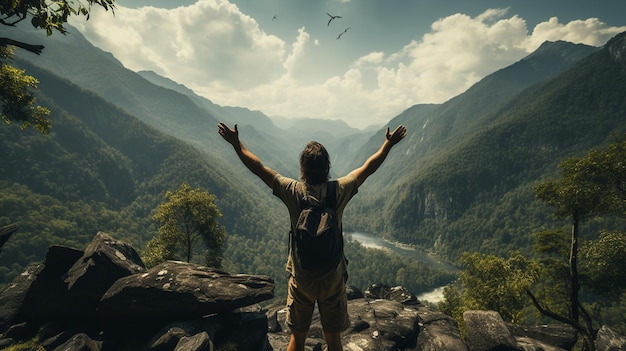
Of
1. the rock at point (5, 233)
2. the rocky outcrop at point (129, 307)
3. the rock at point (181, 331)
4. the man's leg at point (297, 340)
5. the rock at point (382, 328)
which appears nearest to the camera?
the man's leg at point (297, 340)

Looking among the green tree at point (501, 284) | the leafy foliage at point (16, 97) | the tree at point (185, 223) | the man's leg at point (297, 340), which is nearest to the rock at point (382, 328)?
the man's leg at point (297, 340)

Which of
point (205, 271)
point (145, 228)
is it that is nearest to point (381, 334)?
point (205, 271)

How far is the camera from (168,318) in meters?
10.2

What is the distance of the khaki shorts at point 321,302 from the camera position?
12.8 ft

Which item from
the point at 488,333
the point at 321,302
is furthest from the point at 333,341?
the point at 488,333

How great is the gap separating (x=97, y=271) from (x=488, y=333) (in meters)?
15.6

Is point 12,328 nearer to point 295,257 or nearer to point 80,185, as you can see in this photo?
point 295,257

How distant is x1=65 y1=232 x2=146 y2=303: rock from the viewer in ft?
36.3

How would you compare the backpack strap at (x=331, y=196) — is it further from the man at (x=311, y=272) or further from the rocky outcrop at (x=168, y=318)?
the rocky outcrop at (x=168, y=318)

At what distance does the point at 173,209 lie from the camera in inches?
979

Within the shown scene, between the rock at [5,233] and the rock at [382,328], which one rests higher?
the rock at [5,233]

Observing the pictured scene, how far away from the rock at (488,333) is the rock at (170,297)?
8.53 meters

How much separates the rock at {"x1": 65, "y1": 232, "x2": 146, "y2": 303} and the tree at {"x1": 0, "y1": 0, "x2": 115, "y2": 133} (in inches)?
217

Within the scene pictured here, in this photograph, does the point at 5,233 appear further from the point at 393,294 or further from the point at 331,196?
the point at 393,294
